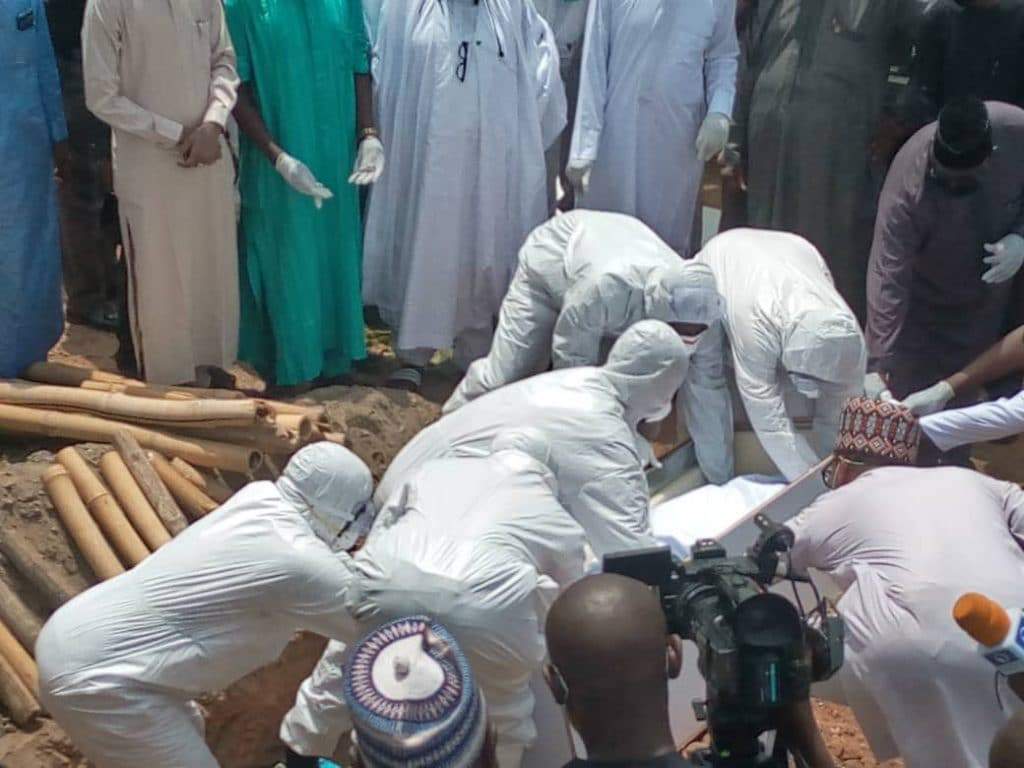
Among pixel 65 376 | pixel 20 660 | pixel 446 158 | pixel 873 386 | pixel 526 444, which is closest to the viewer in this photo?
pixel 526 444

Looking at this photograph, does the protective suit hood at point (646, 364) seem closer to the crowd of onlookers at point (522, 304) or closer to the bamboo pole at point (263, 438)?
the crowd of onlookers at point (522, 304)

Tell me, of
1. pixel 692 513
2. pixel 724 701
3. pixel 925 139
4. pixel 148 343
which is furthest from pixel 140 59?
pixel 724 701

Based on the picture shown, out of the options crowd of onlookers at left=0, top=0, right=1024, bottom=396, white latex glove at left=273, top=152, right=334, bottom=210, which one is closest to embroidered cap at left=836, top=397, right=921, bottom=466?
crowd of onlookers at left=0, top=0, right=1024, bottom=396

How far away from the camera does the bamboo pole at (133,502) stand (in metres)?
3.81

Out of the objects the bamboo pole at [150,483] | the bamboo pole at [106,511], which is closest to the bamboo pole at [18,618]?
the bamboo pole at [106,511]

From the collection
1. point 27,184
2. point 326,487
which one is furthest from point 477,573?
point 27,184

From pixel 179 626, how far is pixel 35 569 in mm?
1018

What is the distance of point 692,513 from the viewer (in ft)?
13.7

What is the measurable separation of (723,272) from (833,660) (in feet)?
7.23

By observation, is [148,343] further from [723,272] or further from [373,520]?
[723,272]

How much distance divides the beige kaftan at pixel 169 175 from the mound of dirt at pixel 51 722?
572 millimetres

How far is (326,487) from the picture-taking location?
3.14m

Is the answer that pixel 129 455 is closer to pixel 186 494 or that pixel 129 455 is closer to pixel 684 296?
pixel 186 494

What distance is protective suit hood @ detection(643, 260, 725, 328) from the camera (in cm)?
427
